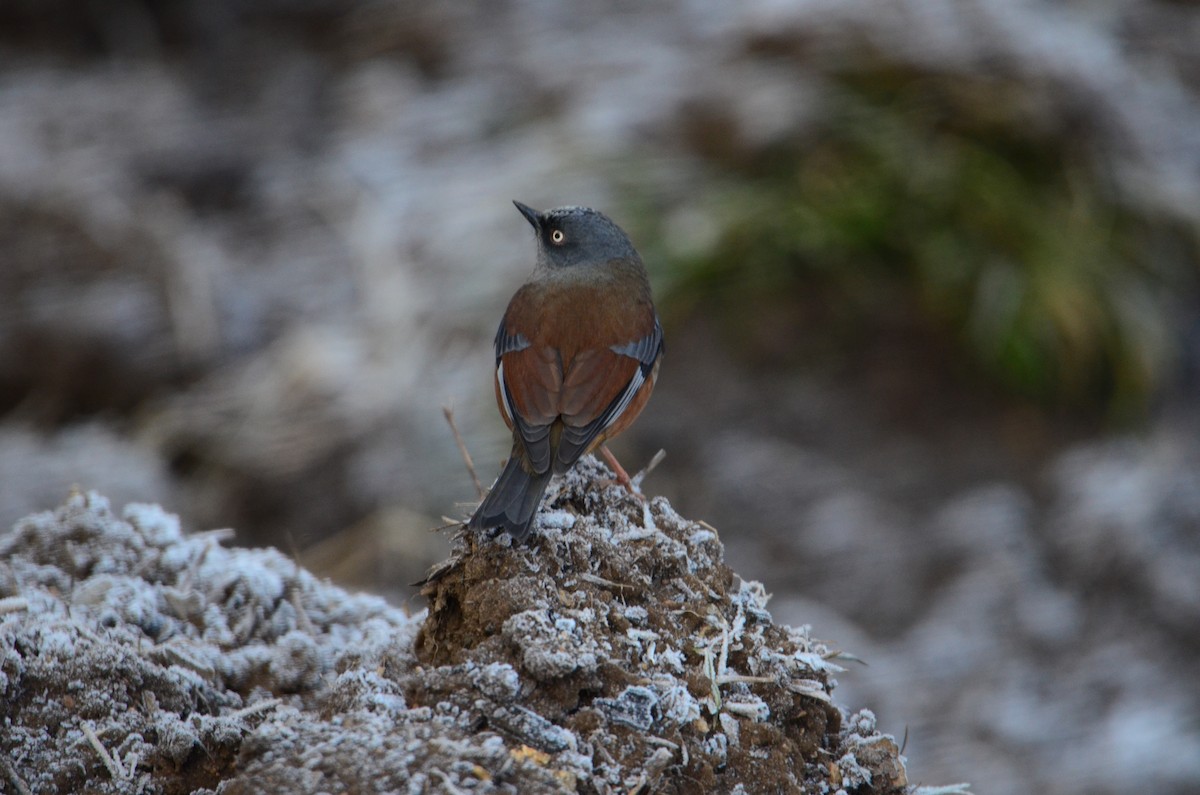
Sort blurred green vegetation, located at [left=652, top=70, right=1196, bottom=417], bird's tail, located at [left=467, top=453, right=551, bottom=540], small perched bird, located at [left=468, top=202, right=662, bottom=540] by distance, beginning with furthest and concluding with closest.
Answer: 1. blurred green vegetation, located at [left=652, top=70, right=1196, bottom=417]
2. small perched bird, located at [left=468, top=202, right=662, bottom=540]
3. bird's tail, located at [left=467, top=453, right=551, bottom=540]

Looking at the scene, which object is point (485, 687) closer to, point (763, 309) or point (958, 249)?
point (763, 309)

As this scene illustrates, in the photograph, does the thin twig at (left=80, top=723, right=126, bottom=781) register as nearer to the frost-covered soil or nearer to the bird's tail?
the frost-covered soil

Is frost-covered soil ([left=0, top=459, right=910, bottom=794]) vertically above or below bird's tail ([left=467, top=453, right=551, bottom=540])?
below

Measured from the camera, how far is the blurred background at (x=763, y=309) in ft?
18.4

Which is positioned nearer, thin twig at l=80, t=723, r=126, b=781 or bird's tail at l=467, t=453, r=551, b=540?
thin twig at l=80, t=723, r=126, b=781

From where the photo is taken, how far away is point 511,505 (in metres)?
2.78

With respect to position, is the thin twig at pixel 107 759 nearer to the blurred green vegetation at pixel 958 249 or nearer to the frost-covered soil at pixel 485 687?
the frost-covered soil at pixel 485 687

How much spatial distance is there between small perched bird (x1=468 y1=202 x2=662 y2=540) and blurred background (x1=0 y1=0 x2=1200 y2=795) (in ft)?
5.57

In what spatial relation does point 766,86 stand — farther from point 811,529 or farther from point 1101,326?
point 811,529

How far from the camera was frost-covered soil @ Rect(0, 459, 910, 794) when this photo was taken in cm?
237

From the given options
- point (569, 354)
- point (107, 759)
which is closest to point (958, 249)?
point (569, 354)

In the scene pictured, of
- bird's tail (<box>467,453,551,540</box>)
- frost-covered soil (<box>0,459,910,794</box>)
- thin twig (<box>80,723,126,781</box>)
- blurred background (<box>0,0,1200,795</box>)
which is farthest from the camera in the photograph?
blurred background (<box>0,0,1200,795</box>)

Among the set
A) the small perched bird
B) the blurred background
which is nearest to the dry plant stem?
the small perched bird

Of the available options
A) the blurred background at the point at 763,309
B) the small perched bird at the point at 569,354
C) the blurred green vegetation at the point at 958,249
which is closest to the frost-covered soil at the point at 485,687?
the small perched bird at the point at 569,354
